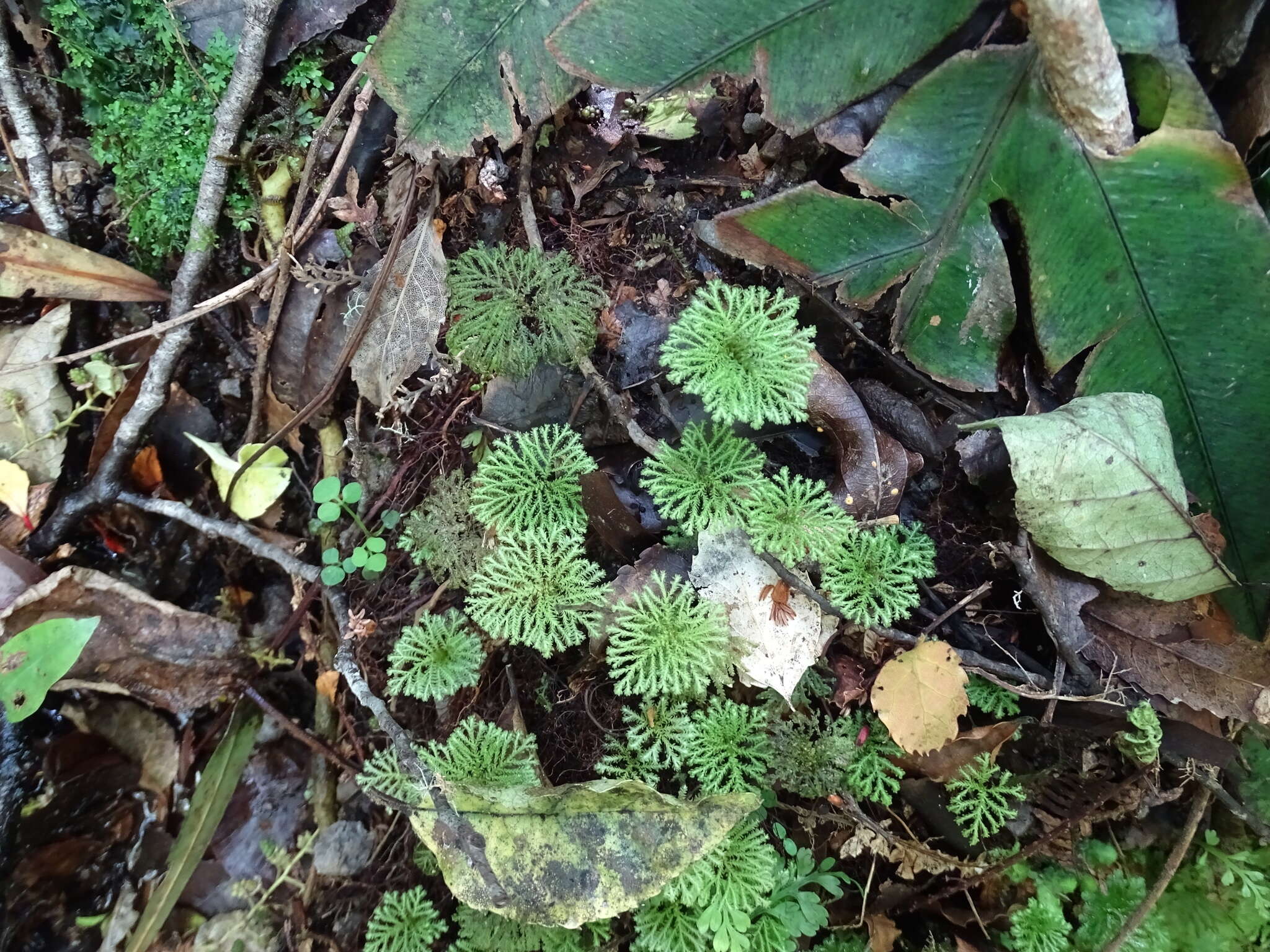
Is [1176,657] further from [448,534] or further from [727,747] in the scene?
[448,534]

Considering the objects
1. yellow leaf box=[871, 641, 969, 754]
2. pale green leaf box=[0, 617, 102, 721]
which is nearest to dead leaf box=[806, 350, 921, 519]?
yellow leaf box=[871, 641, 969, 754]

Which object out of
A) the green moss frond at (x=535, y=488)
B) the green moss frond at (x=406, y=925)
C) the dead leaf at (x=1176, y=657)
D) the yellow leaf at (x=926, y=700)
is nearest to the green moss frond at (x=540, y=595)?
the green moss frond at (x=535, y=488)

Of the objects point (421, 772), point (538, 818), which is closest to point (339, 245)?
point (421, 772)

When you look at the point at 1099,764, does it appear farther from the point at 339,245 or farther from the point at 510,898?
the point at 339,245

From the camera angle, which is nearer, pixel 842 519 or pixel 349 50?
pixel 842 519

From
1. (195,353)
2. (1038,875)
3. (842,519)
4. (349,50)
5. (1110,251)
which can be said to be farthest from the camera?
(195,353)

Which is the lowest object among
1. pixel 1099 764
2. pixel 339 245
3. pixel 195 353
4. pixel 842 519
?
pixel 1099 764

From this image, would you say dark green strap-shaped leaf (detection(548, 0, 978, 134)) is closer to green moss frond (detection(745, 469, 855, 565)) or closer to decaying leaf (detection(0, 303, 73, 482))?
green moss frond (detection(745, 469, 855, 565))
